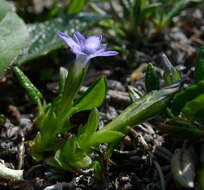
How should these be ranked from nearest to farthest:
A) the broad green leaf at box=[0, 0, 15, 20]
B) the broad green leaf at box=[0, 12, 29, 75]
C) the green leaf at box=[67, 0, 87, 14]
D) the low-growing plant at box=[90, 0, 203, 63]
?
the broad green leaf at box=[0, 12, 29, 75]
the broad green leaf at box=[0, 0, 15, 20]
the low-growing plant at box=[90, 0, 203, 63]
the green leaf at box=[67, 0, 87, 14]

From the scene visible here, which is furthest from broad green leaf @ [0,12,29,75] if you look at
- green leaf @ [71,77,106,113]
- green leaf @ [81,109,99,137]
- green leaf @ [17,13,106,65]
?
green leaf @ [81,109,99,137]

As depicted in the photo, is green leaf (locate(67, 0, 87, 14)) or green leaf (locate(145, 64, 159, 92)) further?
green leaf (locate(67, 0, 87, 14))

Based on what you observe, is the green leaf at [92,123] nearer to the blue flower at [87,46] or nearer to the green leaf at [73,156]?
the green leaf at [73,156]

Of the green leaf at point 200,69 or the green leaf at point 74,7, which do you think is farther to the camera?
the green leaf at point 74,7

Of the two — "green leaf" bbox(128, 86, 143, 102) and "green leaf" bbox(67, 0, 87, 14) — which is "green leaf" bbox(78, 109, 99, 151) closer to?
"green leaf" bbox(128, 86, 143, 102)

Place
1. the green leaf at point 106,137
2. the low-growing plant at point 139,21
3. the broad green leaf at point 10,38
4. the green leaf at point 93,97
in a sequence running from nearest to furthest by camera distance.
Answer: the green leaf at point 106,137
the green leaf at point 93,97
the broad green leaf at point 10,38
the low-growing plant at point 139,21

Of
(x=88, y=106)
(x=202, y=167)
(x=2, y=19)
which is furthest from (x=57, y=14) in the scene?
(x=202, y=167)

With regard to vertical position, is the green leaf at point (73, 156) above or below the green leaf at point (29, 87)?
below

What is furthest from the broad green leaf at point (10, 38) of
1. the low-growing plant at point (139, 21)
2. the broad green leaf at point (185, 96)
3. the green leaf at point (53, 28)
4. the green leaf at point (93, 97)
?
the broad green leaf at point (185, 96)
